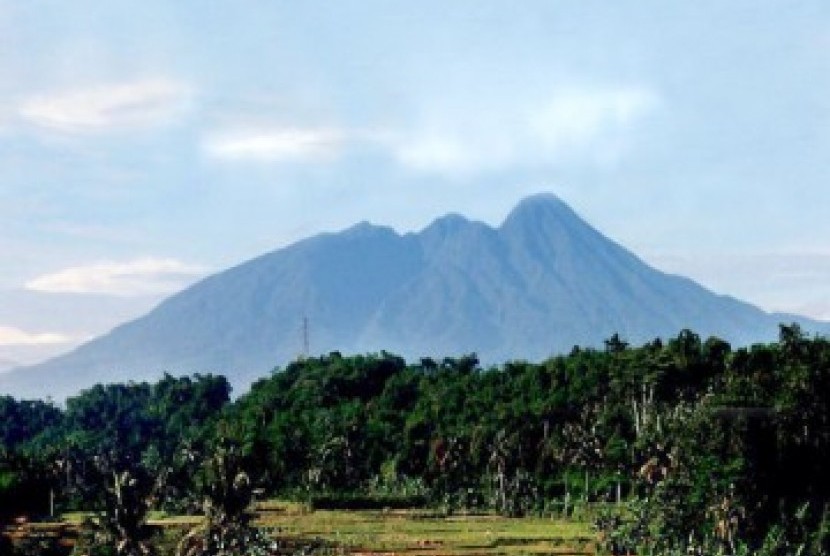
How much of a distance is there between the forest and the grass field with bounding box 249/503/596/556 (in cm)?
303

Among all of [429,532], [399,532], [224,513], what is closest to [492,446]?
[429,532]

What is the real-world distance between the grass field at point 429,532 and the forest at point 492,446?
9.95ft

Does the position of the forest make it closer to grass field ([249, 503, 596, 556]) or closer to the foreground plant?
the foreground plant

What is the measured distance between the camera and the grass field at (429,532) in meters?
78.1

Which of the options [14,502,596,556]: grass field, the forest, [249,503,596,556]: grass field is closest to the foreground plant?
the forest

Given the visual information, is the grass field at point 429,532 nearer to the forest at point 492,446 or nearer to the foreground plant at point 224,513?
the forest at point 492,446

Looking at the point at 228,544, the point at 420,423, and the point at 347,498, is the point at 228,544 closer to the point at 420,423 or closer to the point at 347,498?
the point at 347,498

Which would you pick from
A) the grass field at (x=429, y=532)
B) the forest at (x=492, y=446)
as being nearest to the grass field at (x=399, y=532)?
the grass field at (x=429, y=532)

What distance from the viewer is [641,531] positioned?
2931 inches

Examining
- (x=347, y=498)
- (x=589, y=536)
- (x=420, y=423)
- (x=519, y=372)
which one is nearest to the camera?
(x=589, y=536)

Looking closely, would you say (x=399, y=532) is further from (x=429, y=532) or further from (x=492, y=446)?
(x=492, y=446)

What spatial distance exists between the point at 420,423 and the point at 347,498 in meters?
21.6

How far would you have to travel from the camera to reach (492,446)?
11712cm

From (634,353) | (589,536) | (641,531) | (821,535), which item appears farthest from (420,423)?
(821,535)
